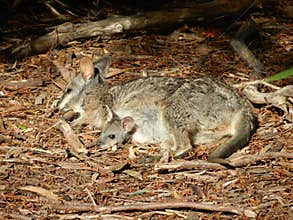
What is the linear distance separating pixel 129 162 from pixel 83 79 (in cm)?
156

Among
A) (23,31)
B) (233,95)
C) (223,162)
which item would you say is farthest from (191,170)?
(23,31)

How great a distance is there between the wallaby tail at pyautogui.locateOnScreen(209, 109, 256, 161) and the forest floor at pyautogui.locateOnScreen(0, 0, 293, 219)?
11cm

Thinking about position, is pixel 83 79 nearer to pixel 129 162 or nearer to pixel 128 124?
pixel 128 124

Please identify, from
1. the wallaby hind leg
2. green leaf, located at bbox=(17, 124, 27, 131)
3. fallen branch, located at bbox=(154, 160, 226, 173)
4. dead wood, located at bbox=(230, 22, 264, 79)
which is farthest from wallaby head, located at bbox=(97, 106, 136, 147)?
dead wood, located at bbox=(230, 22, 264, 79)

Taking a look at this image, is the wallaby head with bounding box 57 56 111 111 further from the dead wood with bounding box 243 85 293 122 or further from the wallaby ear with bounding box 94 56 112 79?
the dead wood with bounding box 243 85 293 122

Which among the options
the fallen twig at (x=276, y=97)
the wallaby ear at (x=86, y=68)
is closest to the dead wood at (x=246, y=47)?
the fallen twig at (x=276, y=97)

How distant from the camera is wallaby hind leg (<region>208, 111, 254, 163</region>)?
5.96 metres

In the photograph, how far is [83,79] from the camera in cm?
736

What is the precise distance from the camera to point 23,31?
30.7 ft

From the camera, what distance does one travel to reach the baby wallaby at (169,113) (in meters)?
6.36

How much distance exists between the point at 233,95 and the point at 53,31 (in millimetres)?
3232

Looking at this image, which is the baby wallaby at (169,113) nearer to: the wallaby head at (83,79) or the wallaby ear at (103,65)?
the wallaby head at (83,79)

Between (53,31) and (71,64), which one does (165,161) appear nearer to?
(71,64)

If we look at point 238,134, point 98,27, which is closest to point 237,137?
point 238,134
